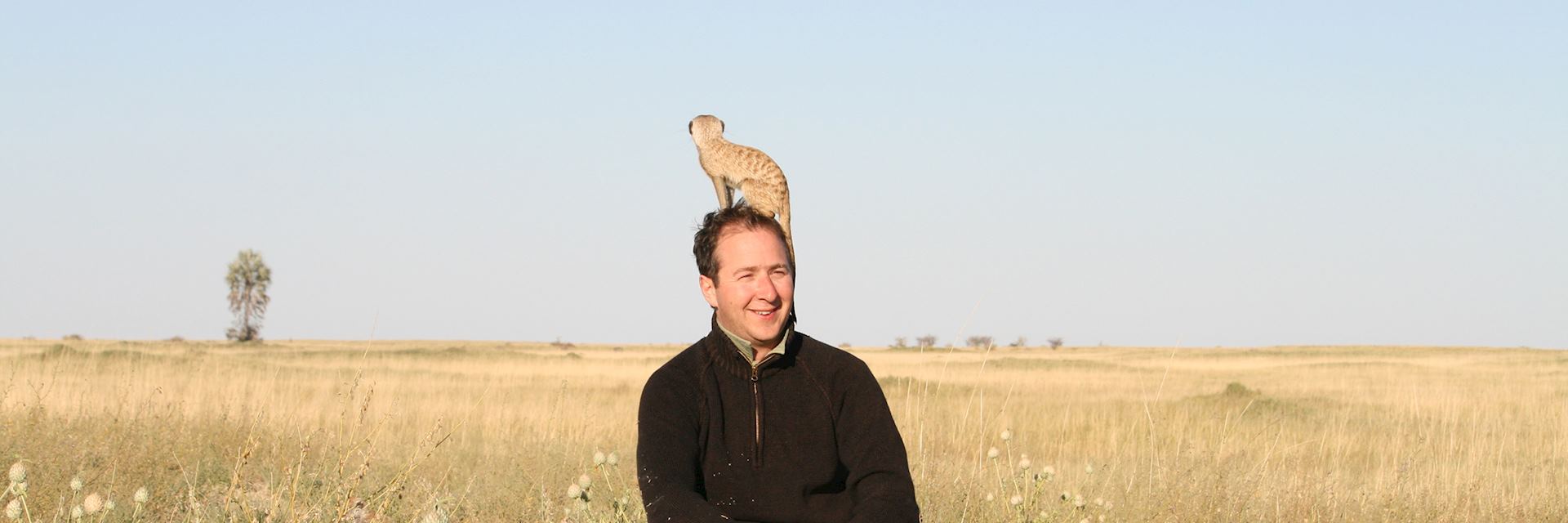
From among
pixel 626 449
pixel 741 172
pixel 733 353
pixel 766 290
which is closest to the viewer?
pixel 766 290

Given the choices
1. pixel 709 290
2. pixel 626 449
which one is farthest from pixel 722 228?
pixel 626 449

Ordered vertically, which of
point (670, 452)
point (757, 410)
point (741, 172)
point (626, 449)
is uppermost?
point (741, 172)

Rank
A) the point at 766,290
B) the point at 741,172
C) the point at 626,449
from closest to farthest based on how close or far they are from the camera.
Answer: the point at 766,290
the point at 741,172
the point at 626,449

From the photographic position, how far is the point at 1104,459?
12.2m

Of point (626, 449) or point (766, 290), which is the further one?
point (626, 449)

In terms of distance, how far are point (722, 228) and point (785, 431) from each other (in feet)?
1.84

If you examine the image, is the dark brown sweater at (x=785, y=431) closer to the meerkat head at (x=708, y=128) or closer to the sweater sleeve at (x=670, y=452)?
the sweater sleeve at (x=670, y=452)

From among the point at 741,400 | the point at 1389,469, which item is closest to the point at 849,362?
the point at 741,400

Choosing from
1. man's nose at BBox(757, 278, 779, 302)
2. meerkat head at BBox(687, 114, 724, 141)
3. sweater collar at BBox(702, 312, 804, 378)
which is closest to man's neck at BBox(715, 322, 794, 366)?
sweater collar at BBox(702, 312, 804, 378)

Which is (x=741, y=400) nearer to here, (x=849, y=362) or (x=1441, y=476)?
(x=849, y=362)

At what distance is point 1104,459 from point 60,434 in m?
8.95

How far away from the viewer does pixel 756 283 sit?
10.2 feet

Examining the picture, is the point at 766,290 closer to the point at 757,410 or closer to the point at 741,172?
the point at 757,410

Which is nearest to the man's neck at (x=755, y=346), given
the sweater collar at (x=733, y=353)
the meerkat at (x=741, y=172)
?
the sweater collar at (x=733, y=353)
